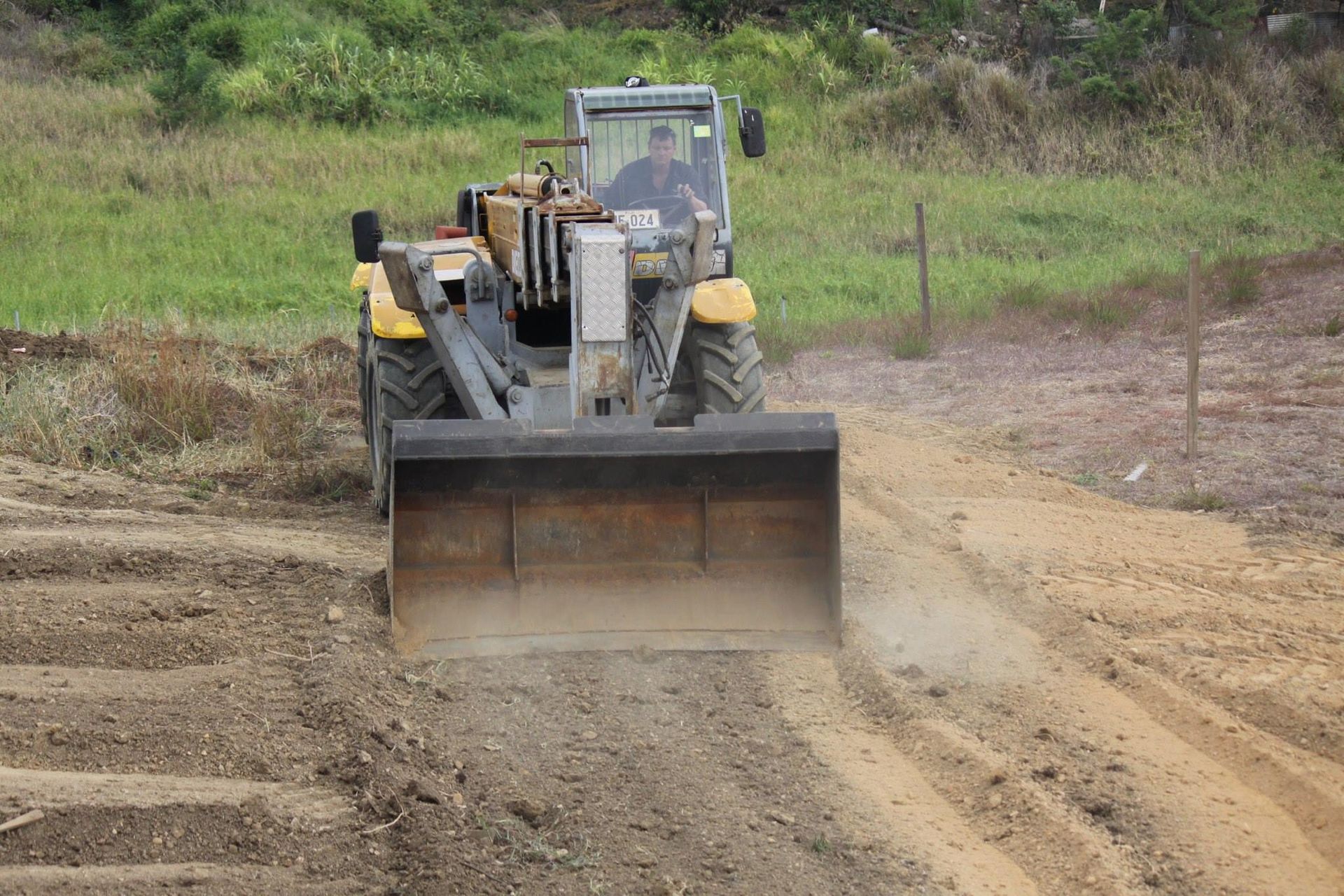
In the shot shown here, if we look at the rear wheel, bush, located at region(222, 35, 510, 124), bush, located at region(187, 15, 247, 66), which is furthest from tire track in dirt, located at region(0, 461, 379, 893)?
bush, located at region(187, 15, 247, 66)

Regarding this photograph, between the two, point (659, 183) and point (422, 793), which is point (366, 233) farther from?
point (422, 793)

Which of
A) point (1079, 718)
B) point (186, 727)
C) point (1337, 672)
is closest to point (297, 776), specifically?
point (186, 727)

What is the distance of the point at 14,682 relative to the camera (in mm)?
5203

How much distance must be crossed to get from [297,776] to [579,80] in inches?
986

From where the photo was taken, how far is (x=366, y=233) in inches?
340

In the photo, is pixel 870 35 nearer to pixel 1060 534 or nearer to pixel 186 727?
pixel 1060 534

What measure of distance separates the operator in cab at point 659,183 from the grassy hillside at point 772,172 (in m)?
6.30

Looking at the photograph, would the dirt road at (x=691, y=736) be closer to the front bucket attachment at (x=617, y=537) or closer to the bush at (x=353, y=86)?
the front bucket attachment at (x=617, y=537)

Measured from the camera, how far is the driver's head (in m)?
9.12

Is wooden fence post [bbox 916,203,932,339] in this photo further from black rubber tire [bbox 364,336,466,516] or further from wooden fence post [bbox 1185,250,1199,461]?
black rubber tire [bbox 364,336,466,516]

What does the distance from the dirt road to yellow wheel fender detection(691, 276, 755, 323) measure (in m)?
1.40

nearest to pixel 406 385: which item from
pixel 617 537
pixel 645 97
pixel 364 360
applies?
pixel 364 360

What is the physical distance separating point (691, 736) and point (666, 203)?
4771 millimetres

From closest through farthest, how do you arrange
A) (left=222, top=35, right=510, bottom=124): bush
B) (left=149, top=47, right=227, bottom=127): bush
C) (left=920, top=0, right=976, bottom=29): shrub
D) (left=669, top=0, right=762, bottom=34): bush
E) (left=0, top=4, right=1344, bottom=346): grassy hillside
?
(left=0, top=4, right=1344, bottom=346): grassy hillside
(left=149, top=47, right=227, bottom=127): bush
(left=222, top=35, right=510, bottom=124): bush
(left=920, top=0, right=976, bottom=29): shrub
(left=669, top=0, right=762, bottom=34): bush
